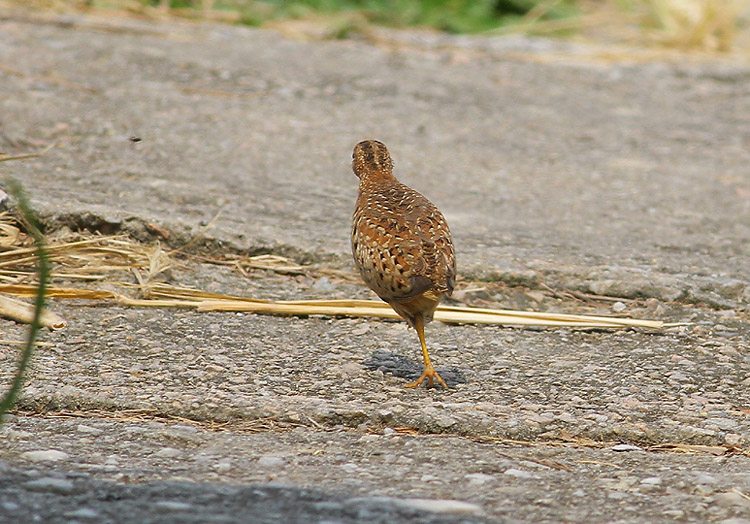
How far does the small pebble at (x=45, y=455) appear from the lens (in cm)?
272

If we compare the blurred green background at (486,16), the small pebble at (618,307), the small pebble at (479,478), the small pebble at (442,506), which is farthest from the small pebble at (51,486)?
the blurred green background at (486,16)

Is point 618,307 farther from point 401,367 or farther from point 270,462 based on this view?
point 270,462

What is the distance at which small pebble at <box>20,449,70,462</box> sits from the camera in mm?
2725

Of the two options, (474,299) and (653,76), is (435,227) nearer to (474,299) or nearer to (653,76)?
(474,299)

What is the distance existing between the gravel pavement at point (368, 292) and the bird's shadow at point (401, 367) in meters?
0.02

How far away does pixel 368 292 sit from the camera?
14.7 feet

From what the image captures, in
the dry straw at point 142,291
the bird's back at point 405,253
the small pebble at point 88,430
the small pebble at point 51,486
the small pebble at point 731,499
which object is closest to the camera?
the small pebble at point 51,486

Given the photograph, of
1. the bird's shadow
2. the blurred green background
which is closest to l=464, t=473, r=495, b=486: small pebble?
the bird's shadow

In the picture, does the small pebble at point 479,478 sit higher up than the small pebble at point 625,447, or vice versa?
the small pebble at point 479,478

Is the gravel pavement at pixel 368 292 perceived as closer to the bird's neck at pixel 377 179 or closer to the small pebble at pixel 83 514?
the small pebble at pixel 83 514

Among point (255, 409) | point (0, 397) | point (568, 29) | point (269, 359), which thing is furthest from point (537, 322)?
point (568, 29)

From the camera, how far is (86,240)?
14.3 feet

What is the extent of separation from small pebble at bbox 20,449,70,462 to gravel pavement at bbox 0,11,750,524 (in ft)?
0.06

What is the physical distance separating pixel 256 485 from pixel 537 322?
1829 mm
